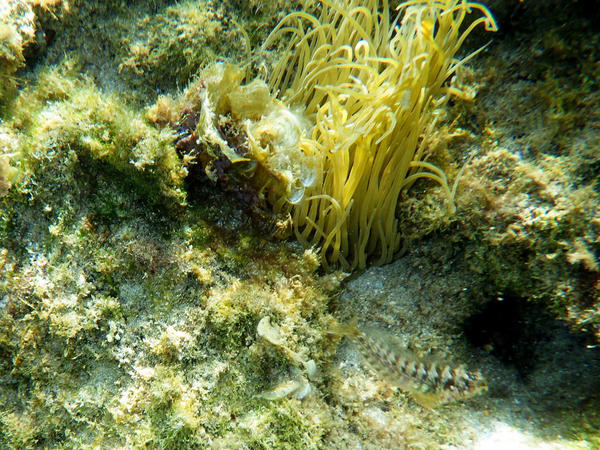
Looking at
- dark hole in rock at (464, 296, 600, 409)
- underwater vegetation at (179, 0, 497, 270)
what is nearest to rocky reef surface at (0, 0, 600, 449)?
dark hole in rock at (464, 296, 600, 409)

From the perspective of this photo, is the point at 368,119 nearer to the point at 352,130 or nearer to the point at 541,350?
the point at 352,130

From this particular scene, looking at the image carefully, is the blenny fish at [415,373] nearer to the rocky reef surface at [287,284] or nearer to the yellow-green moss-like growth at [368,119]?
the rocky reef surface at [287,284]

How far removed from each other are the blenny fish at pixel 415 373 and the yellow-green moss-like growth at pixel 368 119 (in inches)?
22.8

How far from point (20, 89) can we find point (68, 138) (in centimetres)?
94

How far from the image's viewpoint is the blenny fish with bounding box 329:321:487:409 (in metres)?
2.04

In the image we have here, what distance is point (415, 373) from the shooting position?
208 centimetres

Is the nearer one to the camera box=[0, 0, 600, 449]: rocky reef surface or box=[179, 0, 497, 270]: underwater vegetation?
box=[0, 0, 600, 449]: rocky reef surface

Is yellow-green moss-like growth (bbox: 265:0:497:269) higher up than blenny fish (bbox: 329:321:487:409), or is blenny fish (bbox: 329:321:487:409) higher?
yellow-green moss-like growth (bbox: 265:0:497:269)

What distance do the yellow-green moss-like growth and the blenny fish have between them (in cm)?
58

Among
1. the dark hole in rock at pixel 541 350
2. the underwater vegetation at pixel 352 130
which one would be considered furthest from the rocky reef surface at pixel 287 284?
the underwater vegetation at pixel 352 130

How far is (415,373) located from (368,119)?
168 cm

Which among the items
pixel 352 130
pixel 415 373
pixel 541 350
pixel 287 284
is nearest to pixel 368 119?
pixel 352 130

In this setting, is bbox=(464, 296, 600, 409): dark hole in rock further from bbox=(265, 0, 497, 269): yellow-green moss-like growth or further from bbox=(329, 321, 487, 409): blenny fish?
bbox=(265, 0, 497, 269): yellow-green moss-like growth

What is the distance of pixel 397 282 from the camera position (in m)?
2.43
